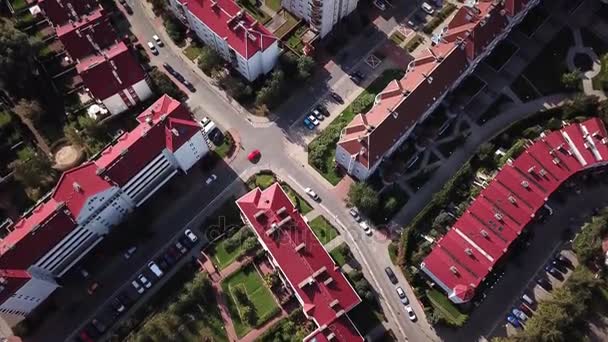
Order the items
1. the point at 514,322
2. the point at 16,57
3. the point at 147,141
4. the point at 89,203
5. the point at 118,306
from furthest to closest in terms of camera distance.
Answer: the point at 16,57 < the point at 514,322 < the point at 118,306 < the point at 147,141 < the point at 89,203

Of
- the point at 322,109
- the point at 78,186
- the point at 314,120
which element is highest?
the point at 322,109

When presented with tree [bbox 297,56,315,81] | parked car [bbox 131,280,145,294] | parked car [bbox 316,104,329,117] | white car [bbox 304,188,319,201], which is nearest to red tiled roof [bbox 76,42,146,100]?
tree [bbox 297,56,315,81]

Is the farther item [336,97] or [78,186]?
[336,97]

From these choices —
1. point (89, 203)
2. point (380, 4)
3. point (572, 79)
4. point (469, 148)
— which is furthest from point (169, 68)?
point (572, 79)

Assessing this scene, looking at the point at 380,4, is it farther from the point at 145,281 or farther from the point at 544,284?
the point at 145,281

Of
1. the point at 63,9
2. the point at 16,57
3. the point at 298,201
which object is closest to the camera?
the point at 298,201

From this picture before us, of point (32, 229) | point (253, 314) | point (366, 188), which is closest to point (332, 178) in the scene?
point (366, 188)

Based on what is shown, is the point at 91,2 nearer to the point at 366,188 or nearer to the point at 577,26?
the point at 366,188

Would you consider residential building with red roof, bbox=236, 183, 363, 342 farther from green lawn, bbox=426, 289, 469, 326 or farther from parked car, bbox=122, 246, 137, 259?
parked car, bbox=122, 246, 137, 259
